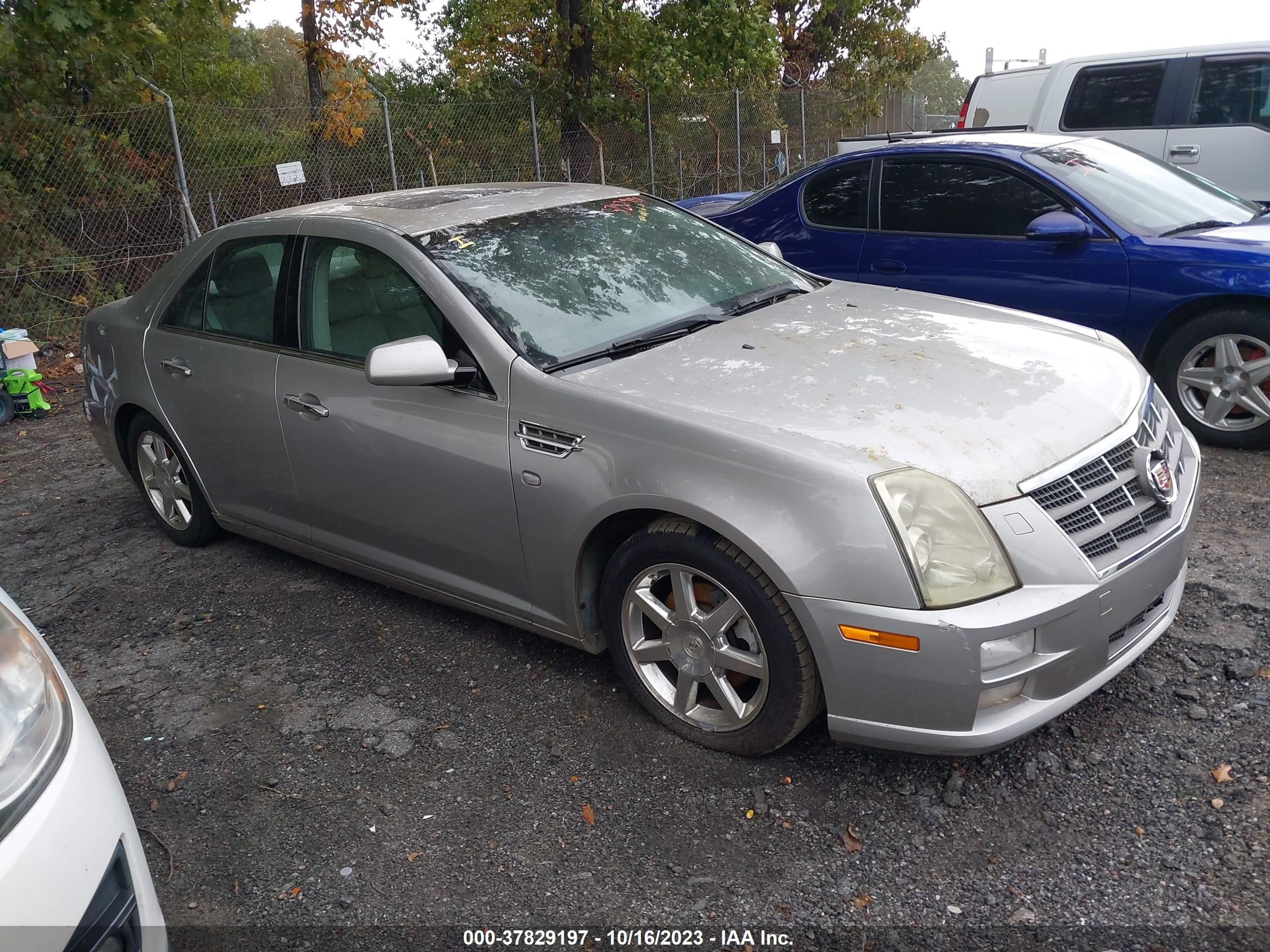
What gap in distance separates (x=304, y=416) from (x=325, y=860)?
1719mm

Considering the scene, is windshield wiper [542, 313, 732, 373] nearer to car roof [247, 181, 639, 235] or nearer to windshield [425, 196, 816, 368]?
windshield [425, 196, 816, 368]

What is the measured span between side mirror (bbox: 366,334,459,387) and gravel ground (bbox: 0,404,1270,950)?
108 cm

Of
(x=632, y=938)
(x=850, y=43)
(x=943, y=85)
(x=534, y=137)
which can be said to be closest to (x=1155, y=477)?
(x=632, y=938)

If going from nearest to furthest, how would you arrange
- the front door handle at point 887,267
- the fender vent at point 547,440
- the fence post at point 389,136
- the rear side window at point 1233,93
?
the fender vent at point 547,440, the front door handle at point 887,267, the rear side window at point 1233,93, the fence post at point 389,136

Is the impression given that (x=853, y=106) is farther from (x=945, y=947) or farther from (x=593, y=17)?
(x=945, y=947)

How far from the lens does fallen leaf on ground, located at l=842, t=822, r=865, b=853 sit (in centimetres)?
270

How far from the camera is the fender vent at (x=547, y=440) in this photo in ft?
10.3

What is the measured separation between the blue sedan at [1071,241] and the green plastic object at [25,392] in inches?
219

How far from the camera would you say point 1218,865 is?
2496 mm

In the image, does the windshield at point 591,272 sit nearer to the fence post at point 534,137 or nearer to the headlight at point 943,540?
the headlight at point 943,540

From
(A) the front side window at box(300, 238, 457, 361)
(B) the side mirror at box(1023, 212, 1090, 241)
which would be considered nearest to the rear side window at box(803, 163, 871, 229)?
(B) the side mirror at box(1023, 212, 1090, 241)

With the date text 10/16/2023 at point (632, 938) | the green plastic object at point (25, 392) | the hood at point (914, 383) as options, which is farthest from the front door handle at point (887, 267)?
the green plastic object at point (25, 392)

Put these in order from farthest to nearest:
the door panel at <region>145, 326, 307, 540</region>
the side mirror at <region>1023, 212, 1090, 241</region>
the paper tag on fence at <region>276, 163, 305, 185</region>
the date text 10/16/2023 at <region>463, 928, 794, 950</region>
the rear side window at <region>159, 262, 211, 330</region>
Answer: the paper tag on fence at <region>276, 163, 305, 185</region>
the side mirror at <region>1023, 212, 1090, 241</region>
the rear side window at <region>159, 262, 211, 330</region>
the door panel at <region>145, 326, 307, 540</region>
the date text 10/16/2023 at <region>463, 928, 794, 950</region>

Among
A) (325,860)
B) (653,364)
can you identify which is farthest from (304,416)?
(325,860)
